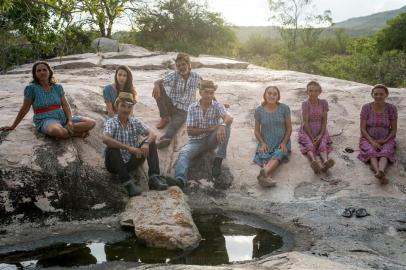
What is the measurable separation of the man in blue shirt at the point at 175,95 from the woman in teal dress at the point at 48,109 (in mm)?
1253

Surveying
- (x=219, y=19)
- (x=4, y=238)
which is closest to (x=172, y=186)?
(x=4, y=238)

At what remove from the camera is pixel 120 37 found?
2297cm

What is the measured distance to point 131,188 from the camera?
4.65 m

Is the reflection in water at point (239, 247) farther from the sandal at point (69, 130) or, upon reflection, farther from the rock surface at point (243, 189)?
the sandal at point (69, 130)

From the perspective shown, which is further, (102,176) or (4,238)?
(102,176)

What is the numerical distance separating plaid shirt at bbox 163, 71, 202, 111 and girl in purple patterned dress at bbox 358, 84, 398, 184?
2.37 meters

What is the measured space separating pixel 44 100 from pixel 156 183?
5.53 feet

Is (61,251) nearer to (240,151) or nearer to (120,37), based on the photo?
(240,151)

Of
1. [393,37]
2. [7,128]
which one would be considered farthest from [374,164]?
[393,37]

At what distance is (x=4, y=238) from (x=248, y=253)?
88.9 inches

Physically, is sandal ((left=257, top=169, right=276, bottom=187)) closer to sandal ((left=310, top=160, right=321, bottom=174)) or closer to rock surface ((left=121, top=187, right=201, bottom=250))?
sandal ((left=310, top=160, right=321, bottom=174))

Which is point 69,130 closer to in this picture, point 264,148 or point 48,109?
point 48,109

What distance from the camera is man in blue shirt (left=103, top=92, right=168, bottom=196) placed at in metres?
4.67

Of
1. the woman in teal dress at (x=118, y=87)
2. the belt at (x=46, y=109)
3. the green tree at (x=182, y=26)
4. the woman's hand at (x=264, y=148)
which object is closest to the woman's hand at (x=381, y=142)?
the woman's hand at (x=264, y=148)
